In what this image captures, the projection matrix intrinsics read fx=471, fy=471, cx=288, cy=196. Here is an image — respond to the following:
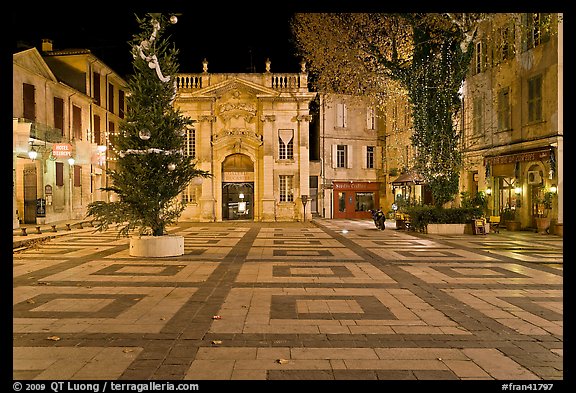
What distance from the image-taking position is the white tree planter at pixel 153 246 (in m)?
13.8

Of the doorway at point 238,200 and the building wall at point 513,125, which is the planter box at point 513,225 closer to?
the building wall at point 513,125

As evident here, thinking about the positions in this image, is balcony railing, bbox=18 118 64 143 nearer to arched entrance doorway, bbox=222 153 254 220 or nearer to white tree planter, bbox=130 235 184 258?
arched entrance doorway, bbox=222 153 254 220

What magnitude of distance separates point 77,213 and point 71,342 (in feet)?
93.8

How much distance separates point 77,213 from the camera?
104 feet

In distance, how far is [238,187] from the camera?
36688mm

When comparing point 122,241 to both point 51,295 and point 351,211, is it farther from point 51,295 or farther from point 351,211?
point 351,211

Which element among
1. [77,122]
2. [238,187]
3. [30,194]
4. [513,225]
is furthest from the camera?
[238,187]

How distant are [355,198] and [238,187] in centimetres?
1079

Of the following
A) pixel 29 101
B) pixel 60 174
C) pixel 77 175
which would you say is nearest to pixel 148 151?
pixel 29 101

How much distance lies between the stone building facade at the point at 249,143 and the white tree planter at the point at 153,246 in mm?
21603

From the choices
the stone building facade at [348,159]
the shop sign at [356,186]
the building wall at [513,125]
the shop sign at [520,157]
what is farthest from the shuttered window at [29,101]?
the shop sign at [520,157]

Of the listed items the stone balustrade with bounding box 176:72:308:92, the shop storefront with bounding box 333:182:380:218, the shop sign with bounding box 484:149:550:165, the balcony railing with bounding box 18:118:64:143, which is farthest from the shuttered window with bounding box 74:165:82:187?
the shop sign with bounding box 484:149:550:165

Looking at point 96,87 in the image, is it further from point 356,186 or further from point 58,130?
point 356,186

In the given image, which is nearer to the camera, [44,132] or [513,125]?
[513,125]
